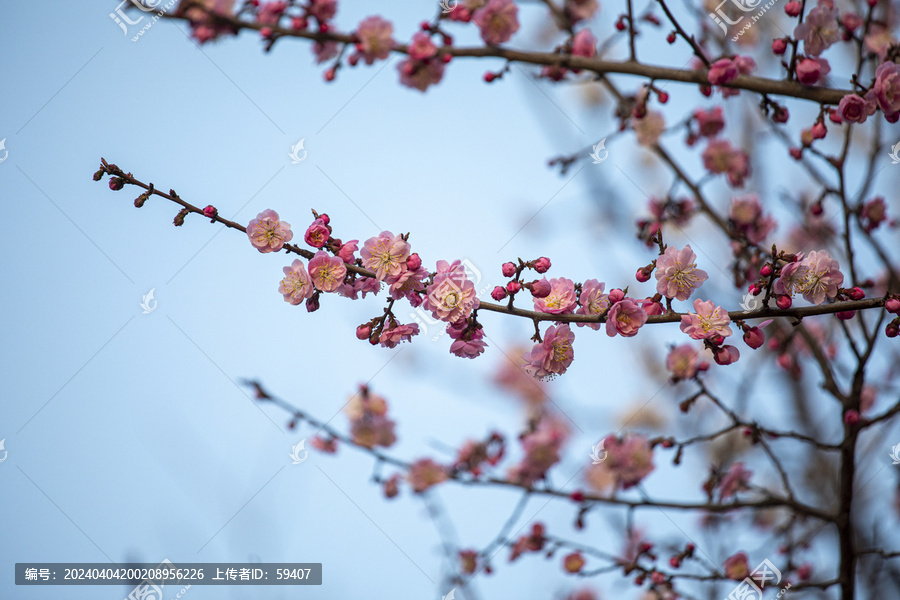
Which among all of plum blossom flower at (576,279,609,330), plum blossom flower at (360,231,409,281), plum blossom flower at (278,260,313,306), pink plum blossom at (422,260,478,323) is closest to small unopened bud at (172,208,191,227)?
plum blossom flower at (278,260,313,306)

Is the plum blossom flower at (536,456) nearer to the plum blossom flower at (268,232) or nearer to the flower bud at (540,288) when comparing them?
the flower bud at (540,288)

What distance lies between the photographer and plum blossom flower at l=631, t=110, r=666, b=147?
8.89ft

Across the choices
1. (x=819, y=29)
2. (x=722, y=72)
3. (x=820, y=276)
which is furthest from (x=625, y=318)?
(x=819, y=29)

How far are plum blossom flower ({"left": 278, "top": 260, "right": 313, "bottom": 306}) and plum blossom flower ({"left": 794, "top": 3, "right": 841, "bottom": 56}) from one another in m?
1.81

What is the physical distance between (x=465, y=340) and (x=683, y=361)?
53.5 inches

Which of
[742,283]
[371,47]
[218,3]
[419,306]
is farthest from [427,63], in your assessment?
[742,283]

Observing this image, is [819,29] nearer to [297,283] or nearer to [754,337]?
[754,337]

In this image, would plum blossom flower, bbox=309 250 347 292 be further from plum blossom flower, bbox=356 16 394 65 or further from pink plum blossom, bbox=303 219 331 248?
plum blossom flower, bbox=356 16 394 65

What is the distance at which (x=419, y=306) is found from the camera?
5.94ft

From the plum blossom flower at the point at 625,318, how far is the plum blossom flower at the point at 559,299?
121 millimetres

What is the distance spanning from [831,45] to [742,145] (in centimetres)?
190

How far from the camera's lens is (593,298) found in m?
1.67

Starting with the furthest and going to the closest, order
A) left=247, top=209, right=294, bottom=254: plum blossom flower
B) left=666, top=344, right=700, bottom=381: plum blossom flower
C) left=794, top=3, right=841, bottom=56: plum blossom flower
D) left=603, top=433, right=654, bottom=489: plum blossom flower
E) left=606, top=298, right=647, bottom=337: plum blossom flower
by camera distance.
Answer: left=603, top=433, right=654, bottom=489: plum blossom flower
left=666, top=344, right=700, bottom=381: plum blossom flower
left=794, top=3, right=841, bottom=56: plum blossom flower
left=247, top=209, right=294, bottom=254: plum blossom flower
left=606, top=298, right=647, bottom=337: plum blossom flower

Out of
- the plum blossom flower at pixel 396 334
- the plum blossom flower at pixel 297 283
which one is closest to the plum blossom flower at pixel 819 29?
the plum blossom flower at pixel 396 334
